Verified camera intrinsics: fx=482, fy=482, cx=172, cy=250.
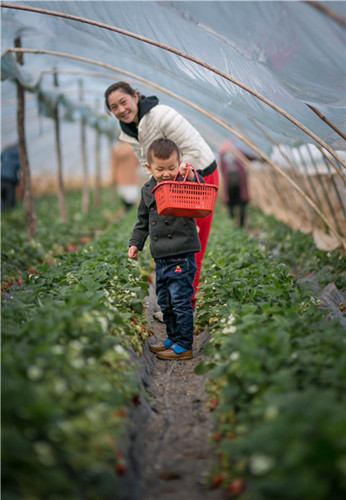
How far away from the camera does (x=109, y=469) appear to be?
6.09ft

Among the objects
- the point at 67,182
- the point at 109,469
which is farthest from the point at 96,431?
the point at 67,182

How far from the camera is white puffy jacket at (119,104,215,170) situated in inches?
152

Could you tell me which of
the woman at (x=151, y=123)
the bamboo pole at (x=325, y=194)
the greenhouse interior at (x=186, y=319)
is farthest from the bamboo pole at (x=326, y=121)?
the bamboo pole at (x=325, y=194)

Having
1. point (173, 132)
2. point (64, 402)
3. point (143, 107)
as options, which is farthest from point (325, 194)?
point (64, 402)

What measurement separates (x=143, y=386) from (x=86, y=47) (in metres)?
5.21

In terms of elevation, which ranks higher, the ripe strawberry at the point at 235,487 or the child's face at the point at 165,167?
the child's face at the point at 165,167

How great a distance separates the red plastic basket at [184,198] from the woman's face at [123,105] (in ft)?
2.65

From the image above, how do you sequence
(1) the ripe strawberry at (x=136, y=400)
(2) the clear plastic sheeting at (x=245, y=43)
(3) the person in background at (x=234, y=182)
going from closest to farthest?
1. (1) the ripe strawberry at (x=136, y=400)
2. (2) the clear plastic sheeting at (x=245, y=43)
3. (3) the person in background at (x=234, y=182)

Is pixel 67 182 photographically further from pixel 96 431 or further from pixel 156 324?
pixel 96 431

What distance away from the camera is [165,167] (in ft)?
10.9

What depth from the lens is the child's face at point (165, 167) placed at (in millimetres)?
3279

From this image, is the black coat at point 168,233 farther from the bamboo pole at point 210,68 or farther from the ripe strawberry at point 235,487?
the ripe strawberry at point 235,487

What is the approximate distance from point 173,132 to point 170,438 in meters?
2.38

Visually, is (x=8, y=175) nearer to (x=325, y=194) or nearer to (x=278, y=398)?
(x=325, y=194)
